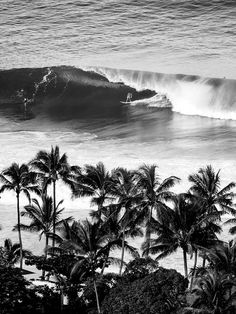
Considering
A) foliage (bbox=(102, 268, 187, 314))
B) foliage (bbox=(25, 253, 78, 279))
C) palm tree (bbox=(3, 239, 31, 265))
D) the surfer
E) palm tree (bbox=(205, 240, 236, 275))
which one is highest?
palm tree (bbox=(205, 240, 236, 275))

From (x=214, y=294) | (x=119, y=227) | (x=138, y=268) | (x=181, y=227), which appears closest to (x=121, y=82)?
(x=119, y=227)

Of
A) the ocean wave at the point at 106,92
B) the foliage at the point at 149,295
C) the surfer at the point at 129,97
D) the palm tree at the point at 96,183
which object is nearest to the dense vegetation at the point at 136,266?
the foliage at the point at 149,295

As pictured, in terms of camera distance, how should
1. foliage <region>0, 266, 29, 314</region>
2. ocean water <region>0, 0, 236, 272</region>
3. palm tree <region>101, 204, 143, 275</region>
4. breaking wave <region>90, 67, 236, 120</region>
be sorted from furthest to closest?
breaking wave <region>90, 67, 236, 120</region> < ocean water <region>0, 0, 236, 272</region> < palm tree <region>101, 204, 143, 275</region> < foliage <region>0, 266, 29, 314</region>

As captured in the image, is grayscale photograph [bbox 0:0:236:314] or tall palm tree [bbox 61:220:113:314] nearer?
tall palm tree [bbox 61:220:113:314]

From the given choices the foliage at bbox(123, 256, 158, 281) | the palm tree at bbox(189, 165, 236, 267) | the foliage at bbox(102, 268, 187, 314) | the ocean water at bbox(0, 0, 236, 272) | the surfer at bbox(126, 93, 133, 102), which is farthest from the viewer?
the surfer at bbox(126, 93, 133, 102)

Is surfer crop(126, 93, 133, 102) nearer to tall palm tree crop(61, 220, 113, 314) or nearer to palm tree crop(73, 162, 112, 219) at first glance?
palm tree crop(73, 162, 112, 219)

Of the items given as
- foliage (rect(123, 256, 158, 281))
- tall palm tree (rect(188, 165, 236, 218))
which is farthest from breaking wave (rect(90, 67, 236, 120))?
foliage (rect(123, 256, 158, 281))

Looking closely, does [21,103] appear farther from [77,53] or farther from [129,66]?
[129,66]
